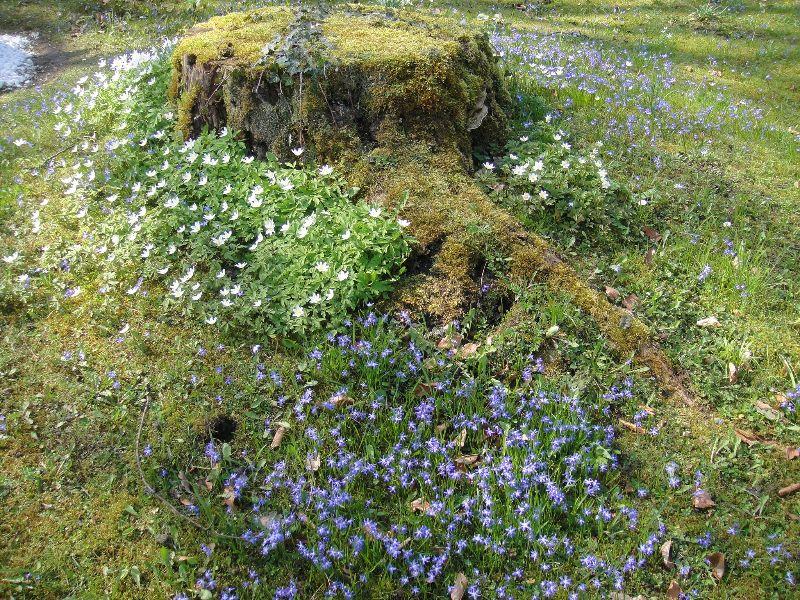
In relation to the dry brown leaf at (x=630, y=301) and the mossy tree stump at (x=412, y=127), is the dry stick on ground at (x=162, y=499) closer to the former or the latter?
the mossy tree stump at (x=412, y=127)

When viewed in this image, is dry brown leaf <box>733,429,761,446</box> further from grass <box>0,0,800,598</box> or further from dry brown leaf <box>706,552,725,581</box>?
dry brown leaf <box>706,552,725,581</box>

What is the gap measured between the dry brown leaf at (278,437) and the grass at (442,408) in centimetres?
3

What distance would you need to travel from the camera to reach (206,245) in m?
4.74

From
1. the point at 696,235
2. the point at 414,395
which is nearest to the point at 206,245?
the point at 414,395

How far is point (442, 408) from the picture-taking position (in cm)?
363

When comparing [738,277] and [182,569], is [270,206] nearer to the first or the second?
[182,569]

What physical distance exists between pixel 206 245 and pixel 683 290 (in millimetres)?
3877

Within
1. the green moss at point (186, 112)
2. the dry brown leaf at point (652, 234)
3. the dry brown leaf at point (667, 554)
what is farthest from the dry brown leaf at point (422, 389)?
the green moss at point (186, 112)

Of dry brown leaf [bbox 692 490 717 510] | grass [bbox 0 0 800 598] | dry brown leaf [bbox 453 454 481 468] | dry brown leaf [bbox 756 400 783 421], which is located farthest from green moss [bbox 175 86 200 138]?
dry brown leaf [bbox 756 400 783 421]

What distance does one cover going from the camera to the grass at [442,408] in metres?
3.00

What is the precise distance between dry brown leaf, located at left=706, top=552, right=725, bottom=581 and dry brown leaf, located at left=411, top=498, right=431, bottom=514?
1461mm

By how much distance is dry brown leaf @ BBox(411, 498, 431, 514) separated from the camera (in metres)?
3.15

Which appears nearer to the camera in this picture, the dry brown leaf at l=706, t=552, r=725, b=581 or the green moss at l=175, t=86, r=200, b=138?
the dry brown leaf at l=706, t=552, r=725, b=581

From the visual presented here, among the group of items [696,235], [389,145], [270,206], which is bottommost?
[696,235]
